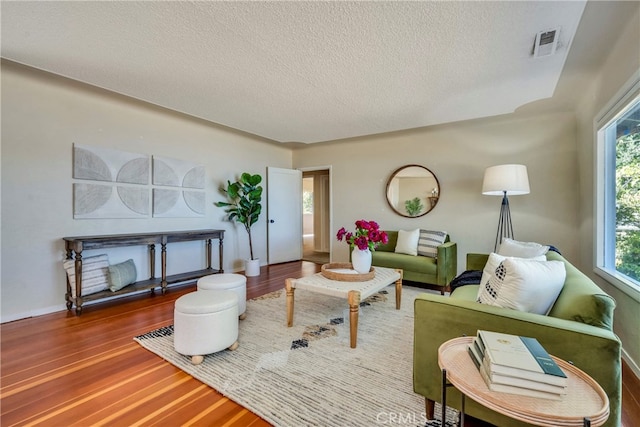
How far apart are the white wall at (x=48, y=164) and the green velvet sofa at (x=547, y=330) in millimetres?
3695

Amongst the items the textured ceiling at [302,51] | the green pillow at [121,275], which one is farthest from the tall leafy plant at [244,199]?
the green pillow at [121,275]

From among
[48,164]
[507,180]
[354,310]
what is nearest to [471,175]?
[507,180]

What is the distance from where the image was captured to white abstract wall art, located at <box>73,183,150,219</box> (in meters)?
3.08

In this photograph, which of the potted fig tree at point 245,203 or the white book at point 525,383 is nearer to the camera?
the white book at point 525,383

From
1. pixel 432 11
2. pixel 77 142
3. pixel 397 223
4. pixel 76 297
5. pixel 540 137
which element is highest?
pixel 432 11

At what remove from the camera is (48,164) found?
2.88 metres

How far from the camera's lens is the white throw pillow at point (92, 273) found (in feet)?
9.48

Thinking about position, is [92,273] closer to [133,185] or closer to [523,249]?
[133,185]

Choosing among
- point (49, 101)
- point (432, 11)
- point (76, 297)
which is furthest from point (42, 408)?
point (432, 11)

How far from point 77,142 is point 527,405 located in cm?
436

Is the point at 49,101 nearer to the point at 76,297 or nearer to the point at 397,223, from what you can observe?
the point at 76,297

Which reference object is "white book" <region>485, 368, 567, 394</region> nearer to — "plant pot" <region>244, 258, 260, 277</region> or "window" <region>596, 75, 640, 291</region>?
"window" <region>596, 75, 640, 291</region>

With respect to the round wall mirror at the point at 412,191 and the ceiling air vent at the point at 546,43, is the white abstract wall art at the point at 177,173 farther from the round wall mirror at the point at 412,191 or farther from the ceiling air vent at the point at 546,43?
the ceiling air vent at the point at 546,43

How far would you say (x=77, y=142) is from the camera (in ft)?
10.1
